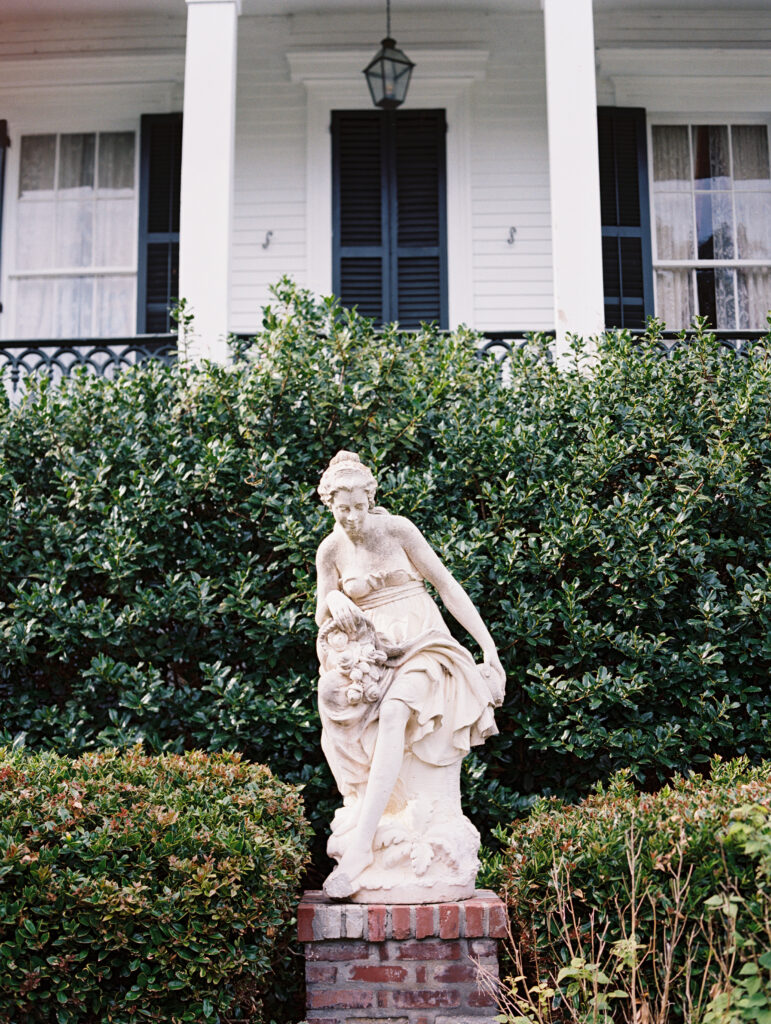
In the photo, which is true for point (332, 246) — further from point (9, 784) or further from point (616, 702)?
point (9, 784)

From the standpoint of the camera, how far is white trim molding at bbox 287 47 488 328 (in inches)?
415

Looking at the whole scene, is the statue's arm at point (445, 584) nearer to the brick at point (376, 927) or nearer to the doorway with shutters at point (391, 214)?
the brick at point (376, 927)

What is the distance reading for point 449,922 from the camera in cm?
454

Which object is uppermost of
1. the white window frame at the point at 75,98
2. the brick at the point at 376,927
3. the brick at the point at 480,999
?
the white window frame at the point at 75,98

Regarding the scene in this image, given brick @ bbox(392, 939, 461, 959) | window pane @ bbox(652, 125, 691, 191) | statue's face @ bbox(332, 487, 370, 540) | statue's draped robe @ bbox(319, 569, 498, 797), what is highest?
window pane @ bbox(652, 125, 691, 191)

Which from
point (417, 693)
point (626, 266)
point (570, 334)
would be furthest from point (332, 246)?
point (417, 693)

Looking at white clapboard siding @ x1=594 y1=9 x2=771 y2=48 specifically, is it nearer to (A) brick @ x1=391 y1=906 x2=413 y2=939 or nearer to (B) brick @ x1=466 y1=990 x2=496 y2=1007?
(A) brick @ x1=391 y1=906 x2=413 y2=939

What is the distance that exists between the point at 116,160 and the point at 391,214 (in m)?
2.82

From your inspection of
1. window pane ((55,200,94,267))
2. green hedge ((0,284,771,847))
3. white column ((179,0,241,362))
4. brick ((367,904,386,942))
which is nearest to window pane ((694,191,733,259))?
green hedge ((0,284,771,847))

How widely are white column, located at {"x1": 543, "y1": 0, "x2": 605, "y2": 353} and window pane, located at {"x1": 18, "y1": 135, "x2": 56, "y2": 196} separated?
16.5ft

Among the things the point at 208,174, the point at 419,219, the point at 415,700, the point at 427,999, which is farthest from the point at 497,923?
the point at 419,219

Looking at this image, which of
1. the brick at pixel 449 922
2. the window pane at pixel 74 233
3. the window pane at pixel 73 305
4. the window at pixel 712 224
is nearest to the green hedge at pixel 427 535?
the brick at pixel 449 922

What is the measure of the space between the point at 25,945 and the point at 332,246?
7.79 m

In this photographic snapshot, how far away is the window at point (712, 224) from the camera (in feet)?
34.7
